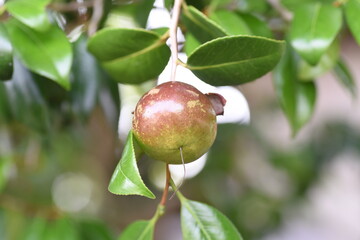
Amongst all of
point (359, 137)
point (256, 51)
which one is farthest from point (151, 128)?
point (359, 137)

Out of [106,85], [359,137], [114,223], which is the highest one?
[106,85]

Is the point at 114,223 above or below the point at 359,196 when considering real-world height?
above

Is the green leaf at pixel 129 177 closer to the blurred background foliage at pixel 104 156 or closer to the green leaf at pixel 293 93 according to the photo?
the blurred background foliage at pixel 104 156

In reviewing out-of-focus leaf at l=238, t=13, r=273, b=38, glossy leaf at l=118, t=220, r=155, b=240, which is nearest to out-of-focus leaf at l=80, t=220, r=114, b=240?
glossy leaf at l=118, t=220, r=155, b=240

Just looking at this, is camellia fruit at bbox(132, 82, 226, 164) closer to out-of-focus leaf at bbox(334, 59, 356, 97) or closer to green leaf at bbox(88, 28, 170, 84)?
green leaf at bbox(88, 28, 170, 84)

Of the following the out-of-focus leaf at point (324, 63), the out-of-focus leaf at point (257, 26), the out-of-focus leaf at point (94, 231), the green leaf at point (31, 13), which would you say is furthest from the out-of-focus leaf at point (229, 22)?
the out-of-focus leaf at point (94, 231)

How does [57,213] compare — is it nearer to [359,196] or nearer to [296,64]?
[296,64]

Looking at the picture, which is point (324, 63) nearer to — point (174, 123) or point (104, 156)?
point (174, 123)
